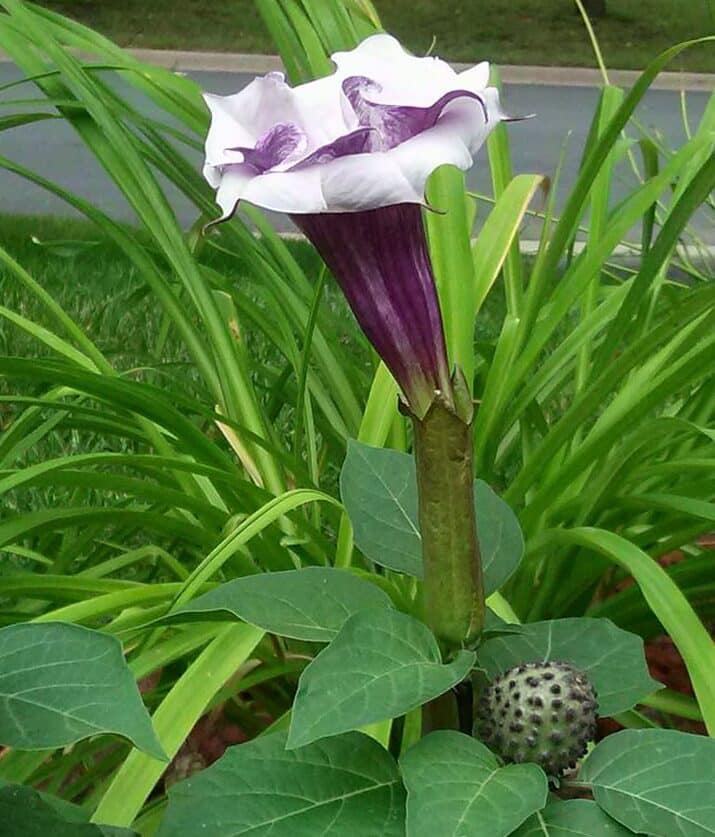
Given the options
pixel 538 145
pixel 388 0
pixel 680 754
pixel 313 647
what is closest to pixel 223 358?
pixel 313 647

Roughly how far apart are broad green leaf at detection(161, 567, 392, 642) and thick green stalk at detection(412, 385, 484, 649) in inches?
1.5

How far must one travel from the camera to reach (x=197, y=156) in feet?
12.1

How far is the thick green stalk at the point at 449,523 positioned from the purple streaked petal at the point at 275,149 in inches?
6.2

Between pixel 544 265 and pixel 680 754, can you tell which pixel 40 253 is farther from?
pixel 680 754

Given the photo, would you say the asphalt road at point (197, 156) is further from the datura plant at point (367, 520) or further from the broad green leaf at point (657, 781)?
the broad green leaf at point (657, 781)

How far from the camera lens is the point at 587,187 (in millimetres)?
1278

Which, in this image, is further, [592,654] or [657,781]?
[592,654]

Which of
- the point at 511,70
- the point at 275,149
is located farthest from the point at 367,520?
the point at 511,70

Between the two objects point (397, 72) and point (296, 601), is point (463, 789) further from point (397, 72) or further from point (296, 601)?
point (397, 72)

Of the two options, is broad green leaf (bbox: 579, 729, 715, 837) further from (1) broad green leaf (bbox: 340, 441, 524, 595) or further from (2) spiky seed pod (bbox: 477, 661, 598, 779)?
(1) broad green leaf (bbox: 340, 441, 524, 595)

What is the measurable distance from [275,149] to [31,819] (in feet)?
1.23

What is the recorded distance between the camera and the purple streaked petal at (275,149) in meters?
0.60

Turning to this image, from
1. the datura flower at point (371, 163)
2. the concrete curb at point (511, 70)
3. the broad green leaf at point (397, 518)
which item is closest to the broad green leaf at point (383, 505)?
the broad green leaf at point (397, 518)

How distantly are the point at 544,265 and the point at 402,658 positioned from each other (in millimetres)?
804
